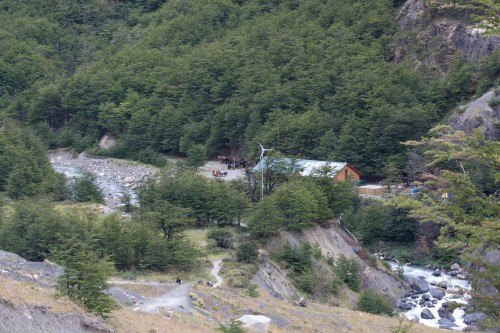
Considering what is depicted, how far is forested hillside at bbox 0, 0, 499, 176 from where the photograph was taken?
6188 centimetres

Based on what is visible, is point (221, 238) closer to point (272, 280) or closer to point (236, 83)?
point (272, 280)

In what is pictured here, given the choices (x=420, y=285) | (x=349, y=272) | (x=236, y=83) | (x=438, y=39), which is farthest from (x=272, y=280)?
(x=236, y=83)

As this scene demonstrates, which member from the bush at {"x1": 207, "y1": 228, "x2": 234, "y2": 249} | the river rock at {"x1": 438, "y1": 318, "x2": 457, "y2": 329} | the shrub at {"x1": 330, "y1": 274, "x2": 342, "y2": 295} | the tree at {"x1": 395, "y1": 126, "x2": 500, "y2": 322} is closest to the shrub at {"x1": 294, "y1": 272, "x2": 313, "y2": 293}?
the shrub at {"x1": 330, "y1": 274, "x2": 342, "y2": 295}

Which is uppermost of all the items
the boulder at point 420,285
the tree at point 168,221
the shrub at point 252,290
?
the tree at point 168,221

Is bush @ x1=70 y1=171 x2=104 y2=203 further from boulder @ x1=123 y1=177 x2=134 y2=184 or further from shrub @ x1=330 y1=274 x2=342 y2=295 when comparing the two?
shrub @ x1=330 y1=274 x2=342 y2=295

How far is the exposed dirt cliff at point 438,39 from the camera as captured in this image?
64.6 m

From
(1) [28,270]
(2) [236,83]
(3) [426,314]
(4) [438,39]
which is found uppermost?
(1) [28,270]

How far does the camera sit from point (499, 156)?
13.6m

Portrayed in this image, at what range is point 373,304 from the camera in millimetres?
35031

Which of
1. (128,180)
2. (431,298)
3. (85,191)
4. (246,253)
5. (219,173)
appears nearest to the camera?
(246,253)

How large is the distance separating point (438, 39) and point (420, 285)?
3281cm

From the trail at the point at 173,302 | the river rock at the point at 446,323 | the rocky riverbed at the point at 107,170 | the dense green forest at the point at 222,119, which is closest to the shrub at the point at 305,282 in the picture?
the dense green forest at the point at 222,119

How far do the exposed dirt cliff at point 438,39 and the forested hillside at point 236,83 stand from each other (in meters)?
1.22

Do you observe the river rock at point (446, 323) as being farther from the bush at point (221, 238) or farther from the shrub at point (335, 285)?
the bush at point (221, 238)
